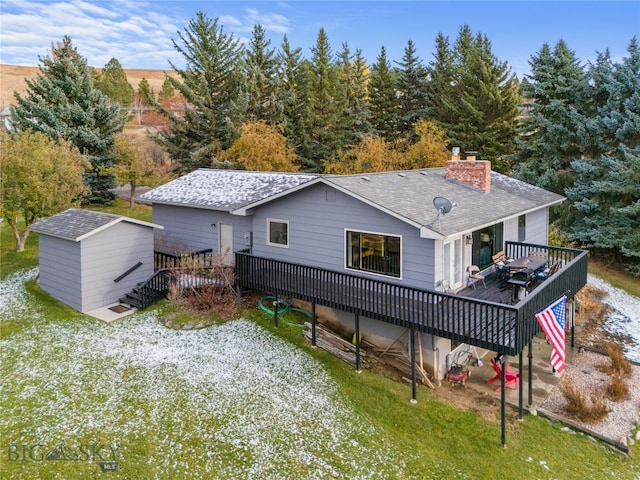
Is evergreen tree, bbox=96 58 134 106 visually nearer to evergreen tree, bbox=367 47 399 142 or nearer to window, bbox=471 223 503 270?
evergreen tree, bbox=367 47 399 142

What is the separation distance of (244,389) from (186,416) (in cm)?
155

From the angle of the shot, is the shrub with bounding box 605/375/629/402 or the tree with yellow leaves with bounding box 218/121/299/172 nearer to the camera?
the shrub with bounding box 605/375/629/402

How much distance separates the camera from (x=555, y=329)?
35.8ft

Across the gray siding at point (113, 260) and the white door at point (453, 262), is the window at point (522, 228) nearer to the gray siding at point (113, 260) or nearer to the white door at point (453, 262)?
the white door at point (453, 262)

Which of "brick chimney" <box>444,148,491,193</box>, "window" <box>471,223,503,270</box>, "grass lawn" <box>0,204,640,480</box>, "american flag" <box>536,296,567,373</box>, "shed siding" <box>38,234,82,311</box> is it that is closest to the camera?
"grass lawn" <box>0,204,640,480</box>

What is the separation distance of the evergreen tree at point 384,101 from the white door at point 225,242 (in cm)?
2542

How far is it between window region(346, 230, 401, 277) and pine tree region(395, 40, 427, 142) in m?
28.2

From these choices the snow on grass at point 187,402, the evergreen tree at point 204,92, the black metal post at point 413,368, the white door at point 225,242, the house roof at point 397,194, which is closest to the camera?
the snow on grass at point 187,402

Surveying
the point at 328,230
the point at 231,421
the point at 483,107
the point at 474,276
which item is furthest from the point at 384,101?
the point at 231,421

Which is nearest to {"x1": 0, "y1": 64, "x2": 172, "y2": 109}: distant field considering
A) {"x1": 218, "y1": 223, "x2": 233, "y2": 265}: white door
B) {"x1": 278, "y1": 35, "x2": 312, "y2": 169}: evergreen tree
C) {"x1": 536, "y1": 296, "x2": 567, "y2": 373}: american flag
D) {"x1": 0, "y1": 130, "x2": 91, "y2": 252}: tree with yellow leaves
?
{"x1": 278, "y1": 35, "x2": 312, "y2": 169}: evergreen tree

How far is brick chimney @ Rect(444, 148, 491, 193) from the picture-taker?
15938 millimetres

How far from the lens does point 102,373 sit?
443 inches

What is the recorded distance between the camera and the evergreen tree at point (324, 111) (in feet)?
123

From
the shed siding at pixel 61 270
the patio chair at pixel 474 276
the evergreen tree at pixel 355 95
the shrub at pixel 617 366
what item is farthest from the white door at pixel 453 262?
the evergreen tree at pixel 355 95
